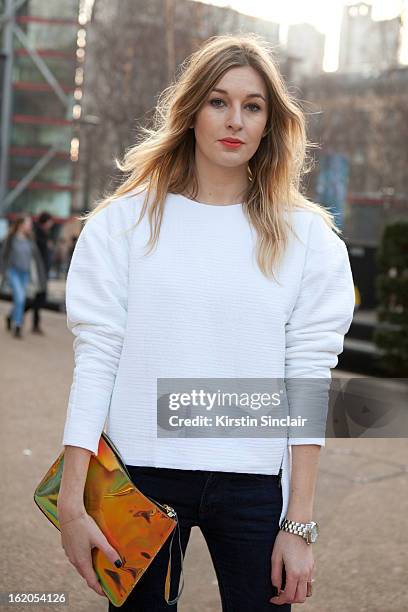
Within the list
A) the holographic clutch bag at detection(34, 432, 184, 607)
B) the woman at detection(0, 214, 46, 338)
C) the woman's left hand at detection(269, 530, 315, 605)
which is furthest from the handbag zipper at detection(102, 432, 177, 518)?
the woman at detection(0, 214, 46, 338)

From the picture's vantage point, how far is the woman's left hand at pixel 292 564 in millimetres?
2066

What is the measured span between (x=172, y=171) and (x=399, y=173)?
3537 centimetres

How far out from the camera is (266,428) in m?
2.09

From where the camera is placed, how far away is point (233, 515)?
6.85 ft

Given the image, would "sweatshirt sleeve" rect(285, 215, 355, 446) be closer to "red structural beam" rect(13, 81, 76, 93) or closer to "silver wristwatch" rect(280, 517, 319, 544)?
"silver wristwatch" rect(280, 517, 319, 544)

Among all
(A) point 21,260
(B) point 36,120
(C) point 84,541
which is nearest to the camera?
(C) point 84,541

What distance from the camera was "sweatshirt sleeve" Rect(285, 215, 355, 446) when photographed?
210 cm

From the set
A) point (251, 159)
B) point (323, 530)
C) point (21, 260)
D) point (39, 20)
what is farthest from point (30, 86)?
point (251, 159)

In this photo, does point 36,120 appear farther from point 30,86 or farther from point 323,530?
point 323,530

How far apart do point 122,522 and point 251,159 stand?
0.92m

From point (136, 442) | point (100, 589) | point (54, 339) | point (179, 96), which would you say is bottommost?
point (54, 339)

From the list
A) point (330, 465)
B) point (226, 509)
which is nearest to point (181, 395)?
point (226, 509)

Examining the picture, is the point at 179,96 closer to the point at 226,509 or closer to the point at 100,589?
the point at 226,509

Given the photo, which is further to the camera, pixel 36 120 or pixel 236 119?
pixel 36 120
